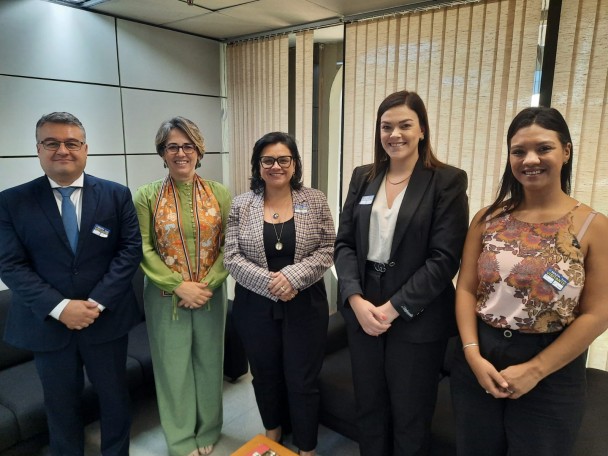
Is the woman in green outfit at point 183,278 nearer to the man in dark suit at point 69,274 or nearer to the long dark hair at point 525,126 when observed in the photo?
the man in dark suit at point 69,274

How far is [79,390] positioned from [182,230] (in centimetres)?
85

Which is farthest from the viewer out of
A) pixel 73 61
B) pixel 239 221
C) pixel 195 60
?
pixel 195 60

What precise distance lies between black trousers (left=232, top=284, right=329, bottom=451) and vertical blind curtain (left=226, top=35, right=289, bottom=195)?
2.14 m

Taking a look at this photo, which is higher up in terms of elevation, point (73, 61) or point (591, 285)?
point (73, 61)

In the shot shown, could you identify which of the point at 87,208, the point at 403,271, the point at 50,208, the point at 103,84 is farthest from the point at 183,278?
the point at 103,84

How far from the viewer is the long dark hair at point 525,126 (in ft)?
4.19

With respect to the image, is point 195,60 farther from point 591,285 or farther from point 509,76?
point 591,285

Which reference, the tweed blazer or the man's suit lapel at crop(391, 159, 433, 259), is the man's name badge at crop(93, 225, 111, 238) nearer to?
the tweed blazer

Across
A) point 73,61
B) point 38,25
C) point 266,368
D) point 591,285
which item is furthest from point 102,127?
point 591,285

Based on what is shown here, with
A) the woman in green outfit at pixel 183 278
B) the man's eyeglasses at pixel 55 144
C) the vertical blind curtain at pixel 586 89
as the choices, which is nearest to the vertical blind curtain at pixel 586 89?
the vertical blind curtain at pixel 586 89

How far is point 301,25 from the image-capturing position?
3.34 m

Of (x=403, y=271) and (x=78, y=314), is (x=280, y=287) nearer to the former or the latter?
(x=403, y=271)

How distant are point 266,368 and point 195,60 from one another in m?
2.82

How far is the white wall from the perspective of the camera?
2.63 metres
